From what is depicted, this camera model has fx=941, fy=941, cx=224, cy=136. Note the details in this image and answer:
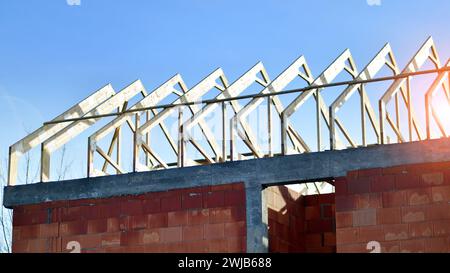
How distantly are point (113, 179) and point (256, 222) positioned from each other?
2.70 metres

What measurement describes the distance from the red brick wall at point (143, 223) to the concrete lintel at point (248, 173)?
0.45ft

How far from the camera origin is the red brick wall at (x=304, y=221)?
1516cm

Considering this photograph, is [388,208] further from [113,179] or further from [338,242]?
[113,179]

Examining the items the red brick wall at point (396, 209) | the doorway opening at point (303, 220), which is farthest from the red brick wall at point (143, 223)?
the red brick wall at point (396, 209)

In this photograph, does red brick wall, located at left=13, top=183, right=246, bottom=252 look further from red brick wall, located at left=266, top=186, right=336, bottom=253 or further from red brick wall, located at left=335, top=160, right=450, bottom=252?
red brick wall, located at left=335, top=160, right=450, bottom=252

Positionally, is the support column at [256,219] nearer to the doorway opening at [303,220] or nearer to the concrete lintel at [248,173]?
the concrete lintel at [248,173]

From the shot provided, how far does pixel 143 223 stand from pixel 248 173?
1911mm

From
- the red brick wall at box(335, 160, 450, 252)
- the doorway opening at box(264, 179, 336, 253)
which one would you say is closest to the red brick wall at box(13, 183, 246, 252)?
the doorway opening at box(264, 179, 336, 253)

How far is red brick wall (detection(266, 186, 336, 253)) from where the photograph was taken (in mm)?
15156

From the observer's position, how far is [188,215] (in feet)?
48.1

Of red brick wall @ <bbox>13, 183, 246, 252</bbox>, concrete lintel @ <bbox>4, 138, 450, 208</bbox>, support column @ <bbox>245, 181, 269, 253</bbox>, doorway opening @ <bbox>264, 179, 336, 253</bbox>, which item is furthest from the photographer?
doorway opening @ <bbox>264, 179, 336, 253</bbox>

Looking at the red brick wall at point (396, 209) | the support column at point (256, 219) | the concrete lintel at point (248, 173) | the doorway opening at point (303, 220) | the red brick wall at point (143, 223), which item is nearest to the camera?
the red brick wall at point (396, 209)

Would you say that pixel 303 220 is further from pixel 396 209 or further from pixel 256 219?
pixel 396 209

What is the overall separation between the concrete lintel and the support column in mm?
124
